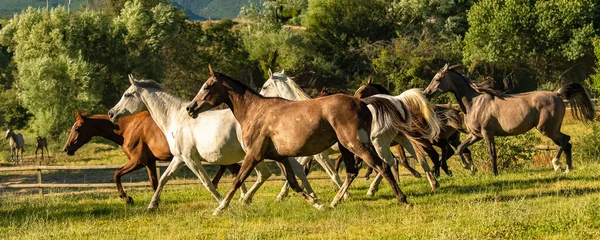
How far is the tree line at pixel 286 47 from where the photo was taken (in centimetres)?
4103

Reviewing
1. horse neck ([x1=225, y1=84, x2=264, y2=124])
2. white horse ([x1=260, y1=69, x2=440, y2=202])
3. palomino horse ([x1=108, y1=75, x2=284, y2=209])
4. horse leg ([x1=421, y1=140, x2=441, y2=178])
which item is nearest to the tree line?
horse leg ([x1=421, y1=140, x2=441, y2=178])

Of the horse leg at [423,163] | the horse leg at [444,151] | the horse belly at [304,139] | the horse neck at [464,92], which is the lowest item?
the horse leg at [444,151]

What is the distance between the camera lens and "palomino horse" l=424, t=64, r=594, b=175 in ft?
47.6

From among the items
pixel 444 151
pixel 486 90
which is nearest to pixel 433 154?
pixel 444 151

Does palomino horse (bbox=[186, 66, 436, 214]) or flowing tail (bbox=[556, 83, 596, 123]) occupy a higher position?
palomino horse (bbox=[186, 66, 436, 214])

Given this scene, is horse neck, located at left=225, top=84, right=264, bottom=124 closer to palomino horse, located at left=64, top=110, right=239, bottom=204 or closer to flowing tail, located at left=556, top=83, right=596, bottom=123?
palomino horse, located at left=64, top=110, right=239, bottom=204

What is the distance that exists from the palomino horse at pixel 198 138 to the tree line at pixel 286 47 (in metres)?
27.5

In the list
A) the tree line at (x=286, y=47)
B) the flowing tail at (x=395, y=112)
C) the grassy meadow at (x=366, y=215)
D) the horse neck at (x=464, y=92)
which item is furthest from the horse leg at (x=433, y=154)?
the tree line at (x=286, y=47)

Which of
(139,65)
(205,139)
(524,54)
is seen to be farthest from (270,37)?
(205,139)

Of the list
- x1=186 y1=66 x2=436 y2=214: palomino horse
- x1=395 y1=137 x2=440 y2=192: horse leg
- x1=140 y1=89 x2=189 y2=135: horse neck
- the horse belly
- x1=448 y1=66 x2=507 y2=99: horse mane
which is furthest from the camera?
x1=448 y1=66 x2=507 y2=99: horse mane

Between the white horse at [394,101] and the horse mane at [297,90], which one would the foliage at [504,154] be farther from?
the horse mane at [297,90]

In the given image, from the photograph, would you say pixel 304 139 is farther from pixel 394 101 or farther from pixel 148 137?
pixel 148 137

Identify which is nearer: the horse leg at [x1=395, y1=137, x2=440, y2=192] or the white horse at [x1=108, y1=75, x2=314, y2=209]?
the white horse at [x1=108, y1=75, x2=314, y2=209]

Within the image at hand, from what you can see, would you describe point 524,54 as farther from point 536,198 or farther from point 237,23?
point 536,198
